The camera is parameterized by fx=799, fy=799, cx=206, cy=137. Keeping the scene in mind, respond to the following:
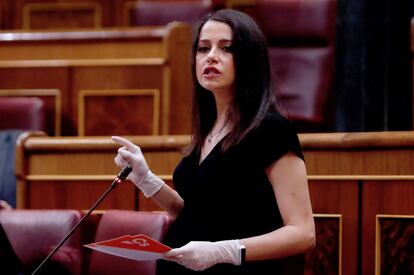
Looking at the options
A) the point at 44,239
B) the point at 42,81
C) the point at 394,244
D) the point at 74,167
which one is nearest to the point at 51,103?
the point at 42,81

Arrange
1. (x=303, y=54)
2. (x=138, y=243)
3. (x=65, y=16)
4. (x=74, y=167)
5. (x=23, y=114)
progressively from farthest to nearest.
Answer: (x=65, y=16), (x=303, y=54), (x=23, y=114), (x=74, y=167), (x=138, y=243)

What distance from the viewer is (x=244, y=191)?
0.39m

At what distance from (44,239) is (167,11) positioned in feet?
1.87

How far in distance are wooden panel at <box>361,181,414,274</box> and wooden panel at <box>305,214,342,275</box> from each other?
0.7 inches

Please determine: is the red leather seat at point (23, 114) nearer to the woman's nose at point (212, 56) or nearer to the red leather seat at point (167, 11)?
the red leather seat at point (167, 11)

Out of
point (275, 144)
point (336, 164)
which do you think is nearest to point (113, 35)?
point (336, 164)

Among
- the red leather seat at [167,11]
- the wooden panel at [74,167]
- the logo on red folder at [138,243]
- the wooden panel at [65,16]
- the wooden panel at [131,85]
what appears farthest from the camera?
the wooden panel at [65,16]

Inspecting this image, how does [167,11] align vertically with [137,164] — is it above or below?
above

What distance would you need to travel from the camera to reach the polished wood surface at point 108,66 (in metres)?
0.87

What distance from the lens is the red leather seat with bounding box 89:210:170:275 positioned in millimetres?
528

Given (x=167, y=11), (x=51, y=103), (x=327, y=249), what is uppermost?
(x=167, y=11)

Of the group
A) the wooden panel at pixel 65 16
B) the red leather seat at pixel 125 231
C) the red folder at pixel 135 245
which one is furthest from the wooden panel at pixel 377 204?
the wooden panel at pixel 65 16

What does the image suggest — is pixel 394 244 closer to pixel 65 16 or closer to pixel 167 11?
pixel 167 11

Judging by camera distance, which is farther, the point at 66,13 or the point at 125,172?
the point at 66,13
